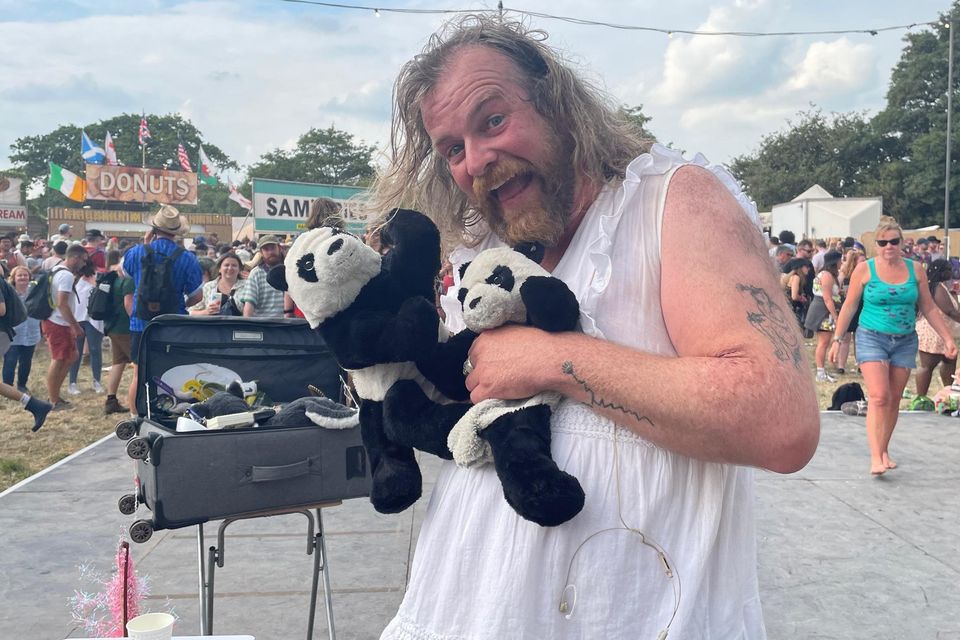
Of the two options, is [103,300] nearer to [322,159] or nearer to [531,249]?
[531,249]

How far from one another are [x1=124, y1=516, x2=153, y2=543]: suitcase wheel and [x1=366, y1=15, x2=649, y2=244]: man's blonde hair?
4.95 ft

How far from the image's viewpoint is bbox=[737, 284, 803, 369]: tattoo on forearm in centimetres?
112

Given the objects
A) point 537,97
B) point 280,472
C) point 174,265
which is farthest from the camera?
point 174,265

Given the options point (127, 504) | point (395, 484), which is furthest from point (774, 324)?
point (127, 504)

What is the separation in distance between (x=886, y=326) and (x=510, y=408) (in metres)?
5.55

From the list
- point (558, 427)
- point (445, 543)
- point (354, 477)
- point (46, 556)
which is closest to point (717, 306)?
point (558, 427)

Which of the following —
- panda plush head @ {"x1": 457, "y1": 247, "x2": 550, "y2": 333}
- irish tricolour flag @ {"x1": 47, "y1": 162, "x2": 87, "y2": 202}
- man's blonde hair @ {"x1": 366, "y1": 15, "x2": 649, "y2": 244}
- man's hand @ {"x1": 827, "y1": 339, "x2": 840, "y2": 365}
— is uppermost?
irish tricolour flag @ {"x1": 47, "y1": 162, "x2": 87, "y2": 202}

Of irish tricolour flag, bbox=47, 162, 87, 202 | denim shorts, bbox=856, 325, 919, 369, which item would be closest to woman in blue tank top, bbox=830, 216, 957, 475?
denim shorts, bbox=856, 325, 919, 369

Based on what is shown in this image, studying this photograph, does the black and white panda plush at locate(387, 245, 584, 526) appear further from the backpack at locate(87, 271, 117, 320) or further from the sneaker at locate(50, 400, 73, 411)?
the sneaker at locate(50, 400, 73, 411)

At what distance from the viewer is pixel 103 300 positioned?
25.6 feet

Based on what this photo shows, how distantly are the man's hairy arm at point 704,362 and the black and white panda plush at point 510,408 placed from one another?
0.03 meters

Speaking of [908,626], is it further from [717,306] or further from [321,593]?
[717,306]

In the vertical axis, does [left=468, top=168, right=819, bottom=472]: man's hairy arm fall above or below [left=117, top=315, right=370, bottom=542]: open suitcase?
above

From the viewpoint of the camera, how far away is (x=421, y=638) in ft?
4.35
